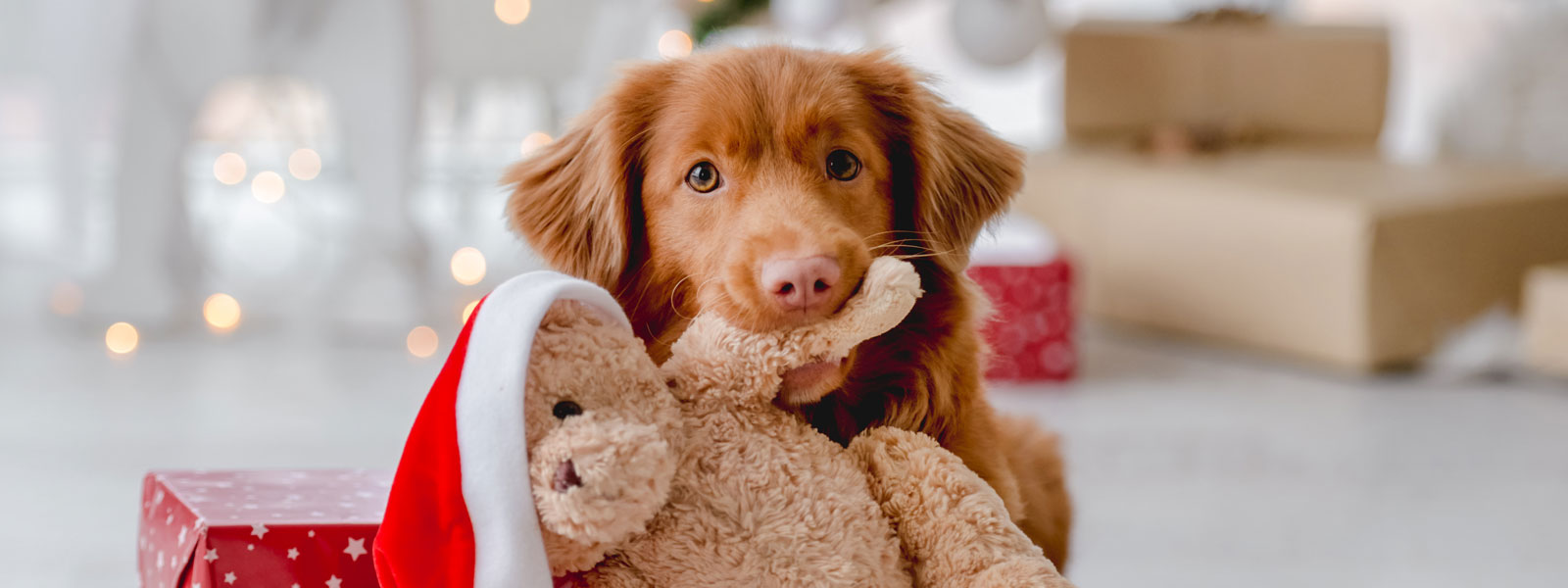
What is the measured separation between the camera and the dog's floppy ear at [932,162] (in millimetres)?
1397

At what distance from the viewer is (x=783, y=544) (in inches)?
44.2

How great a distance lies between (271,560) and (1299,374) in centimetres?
288

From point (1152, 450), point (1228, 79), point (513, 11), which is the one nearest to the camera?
point (1152, 450)

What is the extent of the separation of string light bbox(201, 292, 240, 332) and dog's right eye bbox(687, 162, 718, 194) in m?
2.70

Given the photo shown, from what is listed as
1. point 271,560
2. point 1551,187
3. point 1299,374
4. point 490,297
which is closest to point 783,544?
Answer: point 490,297

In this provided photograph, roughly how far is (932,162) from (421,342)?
2423 millimetres

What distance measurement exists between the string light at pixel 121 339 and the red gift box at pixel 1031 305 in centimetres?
202

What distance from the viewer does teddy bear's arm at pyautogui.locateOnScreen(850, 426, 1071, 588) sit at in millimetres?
1143

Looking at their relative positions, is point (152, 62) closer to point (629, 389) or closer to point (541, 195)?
point (541, 195)

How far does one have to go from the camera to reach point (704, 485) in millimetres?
1143

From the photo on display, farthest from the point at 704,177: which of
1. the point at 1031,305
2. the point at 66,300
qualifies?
the point at 66,300

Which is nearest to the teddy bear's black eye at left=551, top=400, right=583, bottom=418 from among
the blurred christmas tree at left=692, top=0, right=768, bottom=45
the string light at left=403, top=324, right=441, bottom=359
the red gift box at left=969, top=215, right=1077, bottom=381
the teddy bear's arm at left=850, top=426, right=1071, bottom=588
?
the teddy bear's arm at left=850, top=426, right=1071, bottom=588

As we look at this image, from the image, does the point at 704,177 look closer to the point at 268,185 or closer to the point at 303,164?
the point at 268,185

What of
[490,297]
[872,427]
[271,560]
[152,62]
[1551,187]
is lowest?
[271,560]
